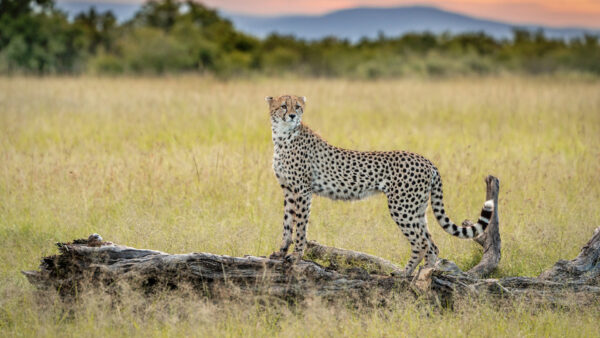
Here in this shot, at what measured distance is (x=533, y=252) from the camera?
552 centimetres

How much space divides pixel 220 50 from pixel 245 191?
62.7 ft

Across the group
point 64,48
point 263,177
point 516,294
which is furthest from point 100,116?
point 64,48

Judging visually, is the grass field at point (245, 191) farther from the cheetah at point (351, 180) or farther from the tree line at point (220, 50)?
the tree line at point (220, 50)

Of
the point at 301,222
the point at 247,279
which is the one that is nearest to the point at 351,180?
the point at 301,222

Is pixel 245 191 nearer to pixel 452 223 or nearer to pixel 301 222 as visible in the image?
pixel 301 222

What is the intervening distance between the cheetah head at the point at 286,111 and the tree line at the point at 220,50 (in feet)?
47.4

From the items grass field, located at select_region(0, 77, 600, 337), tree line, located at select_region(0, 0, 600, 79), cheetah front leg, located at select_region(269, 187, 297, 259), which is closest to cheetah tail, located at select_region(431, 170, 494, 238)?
grass field, located at select_region(0, 77, 600, 337)

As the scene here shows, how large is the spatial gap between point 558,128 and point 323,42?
28.2 metres

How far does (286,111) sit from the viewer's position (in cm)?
488

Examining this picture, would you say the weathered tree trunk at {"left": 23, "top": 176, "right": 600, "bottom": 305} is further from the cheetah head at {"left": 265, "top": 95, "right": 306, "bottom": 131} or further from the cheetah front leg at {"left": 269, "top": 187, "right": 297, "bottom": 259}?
the cheetah head at {"left": 265, "top": 95, "right": 306, "bottom": 131}

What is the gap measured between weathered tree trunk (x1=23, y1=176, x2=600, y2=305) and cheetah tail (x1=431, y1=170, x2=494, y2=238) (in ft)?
1.42

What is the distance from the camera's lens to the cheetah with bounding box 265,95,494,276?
15.7 ft

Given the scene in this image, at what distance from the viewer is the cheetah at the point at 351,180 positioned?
4797 mm

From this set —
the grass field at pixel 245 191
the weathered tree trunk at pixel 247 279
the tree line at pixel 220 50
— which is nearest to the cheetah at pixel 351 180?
the weathered tree trunk at pixel 247 279
